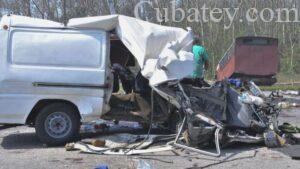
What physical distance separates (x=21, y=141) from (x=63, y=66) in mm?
1881

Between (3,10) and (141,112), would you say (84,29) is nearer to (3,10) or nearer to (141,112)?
(141,112)

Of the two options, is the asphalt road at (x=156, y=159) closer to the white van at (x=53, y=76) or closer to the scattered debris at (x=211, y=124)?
the scattered debris at (x=211, y=124)

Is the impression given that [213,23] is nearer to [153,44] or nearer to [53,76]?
[153,44]

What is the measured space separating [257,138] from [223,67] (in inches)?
374

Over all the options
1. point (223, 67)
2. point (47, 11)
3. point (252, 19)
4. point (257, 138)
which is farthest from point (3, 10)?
point (257, 138)

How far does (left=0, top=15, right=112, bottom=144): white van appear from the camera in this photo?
9664 millimetres

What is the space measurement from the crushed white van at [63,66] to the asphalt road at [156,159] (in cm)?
60

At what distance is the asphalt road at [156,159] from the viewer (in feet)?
27.0

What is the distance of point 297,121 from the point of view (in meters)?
13.2

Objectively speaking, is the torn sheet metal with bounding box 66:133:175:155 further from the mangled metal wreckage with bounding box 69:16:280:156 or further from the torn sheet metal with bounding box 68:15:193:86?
the torn sheet metal with bounding box 68:15:193:86

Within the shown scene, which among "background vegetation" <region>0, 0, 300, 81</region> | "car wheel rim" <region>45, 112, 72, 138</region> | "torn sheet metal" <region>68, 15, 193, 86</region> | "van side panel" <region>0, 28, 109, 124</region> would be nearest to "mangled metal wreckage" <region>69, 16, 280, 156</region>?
"torn sheet metal" <region>68, 15, 193, 86</region>

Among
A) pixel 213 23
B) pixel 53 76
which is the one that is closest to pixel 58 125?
pixel 53 76

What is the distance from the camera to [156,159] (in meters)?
8.62

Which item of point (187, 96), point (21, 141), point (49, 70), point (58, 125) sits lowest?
point (21, 141)
